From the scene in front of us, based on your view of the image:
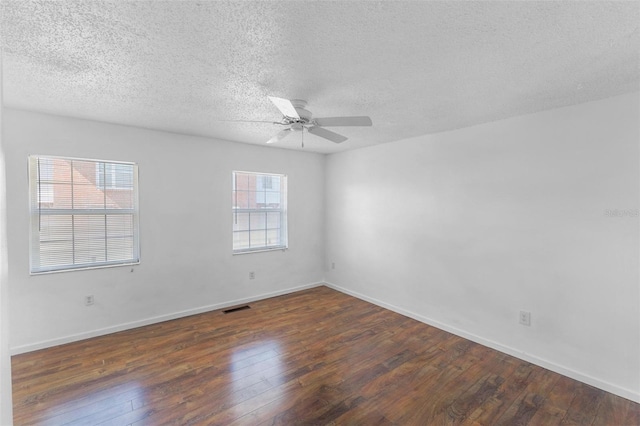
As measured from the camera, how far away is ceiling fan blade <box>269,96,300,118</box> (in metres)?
1.93

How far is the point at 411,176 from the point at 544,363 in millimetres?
2420

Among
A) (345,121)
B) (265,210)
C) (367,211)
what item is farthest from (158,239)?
(367,211)

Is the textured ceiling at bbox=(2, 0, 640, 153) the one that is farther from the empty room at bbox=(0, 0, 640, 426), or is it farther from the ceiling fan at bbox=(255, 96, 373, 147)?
the ceiling fan at bbox=(255, 96, 373, 147)

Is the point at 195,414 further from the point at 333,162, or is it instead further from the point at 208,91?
the point at 333,162

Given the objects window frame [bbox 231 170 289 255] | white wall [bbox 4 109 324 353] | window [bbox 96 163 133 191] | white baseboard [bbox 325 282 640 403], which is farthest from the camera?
window frame [bbox 231 170 289 255]

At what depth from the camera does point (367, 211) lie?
4.46 meters

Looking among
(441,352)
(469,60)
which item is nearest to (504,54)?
(469,60)

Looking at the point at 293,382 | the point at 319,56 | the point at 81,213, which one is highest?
the point at 319,56

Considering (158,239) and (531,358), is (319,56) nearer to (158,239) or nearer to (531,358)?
(158,239)

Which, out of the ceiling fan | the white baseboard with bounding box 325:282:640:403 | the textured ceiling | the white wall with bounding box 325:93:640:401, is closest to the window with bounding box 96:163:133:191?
the textured ceiling

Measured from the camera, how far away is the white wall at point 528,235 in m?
2.29

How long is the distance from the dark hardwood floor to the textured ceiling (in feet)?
7.92

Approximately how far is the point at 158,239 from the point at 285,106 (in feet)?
8.56

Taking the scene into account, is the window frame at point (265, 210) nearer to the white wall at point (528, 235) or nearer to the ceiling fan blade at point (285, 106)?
the white wall at point (528, 235)
